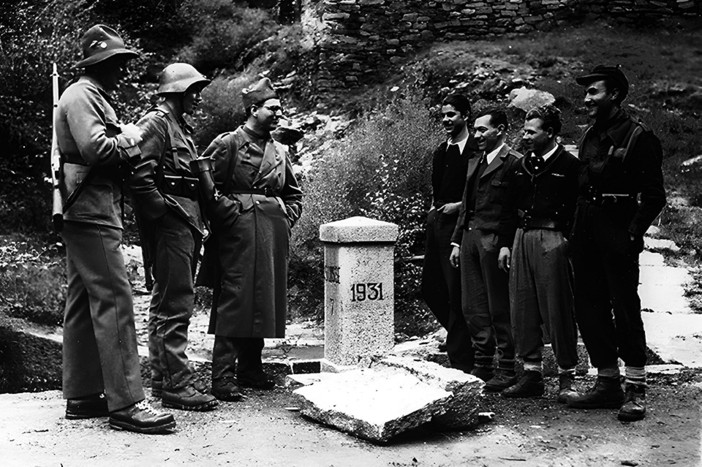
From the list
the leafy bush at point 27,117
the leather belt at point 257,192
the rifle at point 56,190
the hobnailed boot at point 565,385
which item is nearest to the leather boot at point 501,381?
the hobnailed boot at point 565,385

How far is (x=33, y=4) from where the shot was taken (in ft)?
52.3

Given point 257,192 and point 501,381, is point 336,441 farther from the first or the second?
point 257,192

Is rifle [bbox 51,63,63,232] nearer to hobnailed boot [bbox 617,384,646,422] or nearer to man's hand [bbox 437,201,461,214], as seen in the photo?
man's hand [bbox 437,201,461,214]

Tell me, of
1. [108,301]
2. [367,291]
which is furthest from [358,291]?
[108,301]

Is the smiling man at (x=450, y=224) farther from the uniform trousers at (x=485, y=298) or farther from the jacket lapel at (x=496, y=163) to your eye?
the jacket lapel at (x=496, y=163)

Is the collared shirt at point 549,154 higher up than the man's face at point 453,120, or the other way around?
the man's face at point 453,120

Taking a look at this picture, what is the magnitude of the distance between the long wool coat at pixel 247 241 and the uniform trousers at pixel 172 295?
586mm

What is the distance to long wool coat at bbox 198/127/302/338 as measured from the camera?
22.2ft

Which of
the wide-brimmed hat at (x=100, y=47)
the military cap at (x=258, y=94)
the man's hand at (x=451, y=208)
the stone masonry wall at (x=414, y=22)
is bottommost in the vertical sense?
the man's hand at (x=451, y=208)

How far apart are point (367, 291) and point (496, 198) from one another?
130 cm

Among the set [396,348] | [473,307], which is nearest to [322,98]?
[396,348]

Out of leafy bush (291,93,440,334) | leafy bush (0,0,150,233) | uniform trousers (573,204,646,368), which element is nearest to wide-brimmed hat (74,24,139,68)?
uniform trousers (573,204,646,368)

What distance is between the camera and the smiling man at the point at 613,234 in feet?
19.7

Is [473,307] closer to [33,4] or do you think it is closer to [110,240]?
[110,240]
